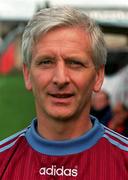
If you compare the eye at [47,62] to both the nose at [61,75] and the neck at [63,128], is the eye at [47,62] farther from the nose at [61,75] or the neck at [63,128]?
the neck at [63,128]

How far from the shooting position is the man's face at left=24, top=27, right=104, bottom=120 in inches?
98.3

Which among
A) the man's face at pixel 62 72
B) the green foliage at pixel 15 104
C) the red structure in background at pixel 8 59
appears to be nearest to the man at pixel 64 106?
the man's face at pixel 62 72

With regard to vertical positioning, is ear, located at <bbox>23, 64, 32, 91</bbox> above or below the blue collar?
above

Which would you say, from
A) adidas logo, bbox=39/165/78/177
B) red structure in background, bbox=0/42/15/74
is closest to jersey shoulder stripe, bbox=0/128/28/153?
adidas logo, bbox=39/165/78/177

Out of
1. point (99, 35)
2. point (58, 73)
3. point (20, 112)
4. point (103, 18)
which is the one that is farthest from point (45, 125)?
point (103, 18)

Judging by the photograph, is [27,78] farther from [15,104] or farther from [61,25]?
[15,104]

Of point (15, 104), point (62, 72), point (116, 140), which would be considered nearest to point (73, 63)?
point (62, 72)

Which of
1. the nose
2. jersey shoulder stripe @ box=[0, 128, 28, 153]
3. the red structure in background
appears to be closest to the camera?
the nose

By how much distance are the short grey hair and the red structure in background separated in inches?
165

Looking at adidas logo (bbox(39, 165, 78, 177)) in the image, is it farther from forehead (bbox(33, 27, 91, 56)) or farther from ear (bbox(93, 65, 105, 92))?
forehead (bbox(33, 27, 91, 56))

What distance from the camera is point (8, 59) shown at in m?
7.17

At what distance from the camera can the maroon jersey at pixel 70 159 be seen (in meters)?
2.54

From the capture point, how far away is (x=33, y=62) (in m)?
2.59

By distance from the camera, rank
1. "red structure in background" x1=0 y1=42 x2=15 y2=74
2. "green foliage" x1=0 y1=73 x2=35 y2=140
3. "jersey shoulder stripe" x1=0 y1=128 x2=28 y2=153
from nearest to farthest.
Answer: "jersey shoulder stripe" x1=0 y1=128 x2=28 y2=153, "green foliage" x1=0 y1=73 x2=35 y2=140, "red structure in background" x1=0 y1=42 x2=15 y2=74
